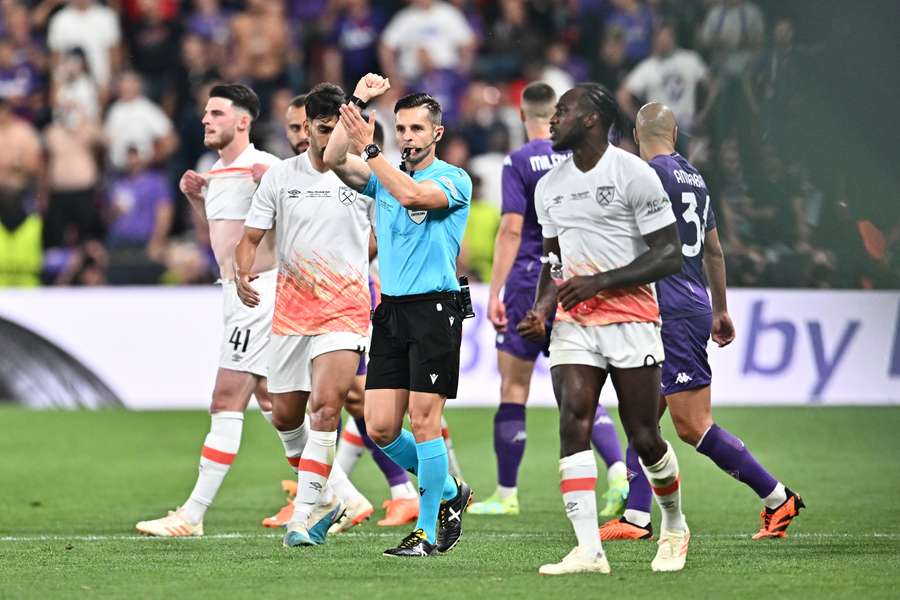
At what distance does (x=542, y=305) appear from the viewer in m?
7.66

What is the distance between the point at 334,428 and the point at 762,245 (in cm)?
810

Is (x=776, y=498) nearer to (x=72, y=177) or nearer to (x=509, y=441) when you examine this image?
(x=509, y=441)

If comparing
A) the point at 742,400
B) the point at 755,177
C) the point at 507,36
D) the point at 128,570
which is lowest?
the point at 742,400

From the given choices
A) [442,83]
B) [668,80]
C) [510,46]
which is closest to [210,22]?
[442,83]

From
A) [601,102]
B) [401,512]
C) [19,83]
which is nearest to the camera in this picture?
[601,102]

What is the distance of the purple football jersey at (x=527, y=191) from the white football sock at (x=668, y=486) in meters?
3.05

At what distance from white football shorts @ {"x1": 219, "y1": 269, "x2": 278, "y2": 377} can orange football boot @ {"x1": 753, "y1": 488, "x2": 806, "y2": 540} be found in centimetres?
307

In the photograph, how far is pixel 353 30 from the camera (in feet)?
66.8

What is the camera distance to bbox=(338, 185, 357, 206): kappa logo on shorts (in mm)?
8758

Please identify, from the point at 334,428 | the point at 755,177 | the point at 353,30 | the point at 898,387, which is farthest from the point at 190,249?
the point at 334,428

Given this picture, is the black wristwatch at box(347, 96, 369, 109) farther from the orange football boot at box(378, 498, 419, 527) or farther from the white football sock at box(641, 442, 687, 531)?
the orange football boot at box(378, 498, 419, 527)

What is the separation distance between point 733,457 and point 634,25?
1066cm

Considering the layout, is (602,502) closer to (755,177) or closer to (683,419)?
(683,419)

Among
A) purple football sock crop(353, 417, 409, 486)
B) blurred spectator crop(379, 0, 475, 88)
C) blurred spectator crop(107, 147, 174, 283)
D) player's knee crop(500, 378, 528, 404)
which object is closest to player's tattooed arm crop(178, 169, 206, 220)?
purple football sock crop(353, 417, 409, 486)
